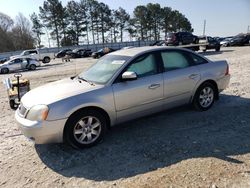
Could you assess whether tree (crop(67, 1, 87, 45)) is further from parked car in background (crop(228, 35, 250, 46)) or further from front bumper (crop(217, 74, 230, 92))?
front bumper (crop(217, 74, 230, 92))

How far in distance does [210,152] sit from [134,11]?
7860 cm

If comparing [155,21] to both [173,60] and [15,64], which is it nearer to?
[15,64]

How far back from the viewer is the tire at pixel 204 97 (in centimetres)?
642

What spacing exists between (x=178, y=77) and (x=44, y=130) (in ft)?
9.29

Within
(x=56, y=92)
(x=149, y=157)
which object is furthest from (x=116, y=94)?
(x=149, y=157)

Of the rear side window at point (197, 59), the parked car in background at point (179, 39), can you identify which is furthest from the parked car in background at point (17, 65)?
the rear side window at point (197, 59)

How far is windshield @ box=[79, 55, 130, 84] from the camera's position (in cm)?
543

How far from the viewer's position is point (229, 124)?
5.66 meters

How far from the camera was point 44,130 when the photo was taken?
4602 mm

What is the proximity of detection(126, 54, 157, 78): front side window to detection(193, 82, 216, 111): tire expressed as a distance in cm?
128

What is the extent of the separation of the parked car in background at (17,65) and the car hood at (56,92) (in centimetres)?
2406

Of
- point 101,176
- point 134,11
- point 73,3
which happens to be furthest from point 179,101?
point 134,11

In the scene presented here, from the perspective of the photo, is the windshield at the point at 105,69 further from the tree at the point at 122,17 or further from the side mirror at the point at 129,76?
the tree at the point at 122,17

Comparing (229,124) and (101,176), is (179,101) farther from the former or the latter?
(101,176)
